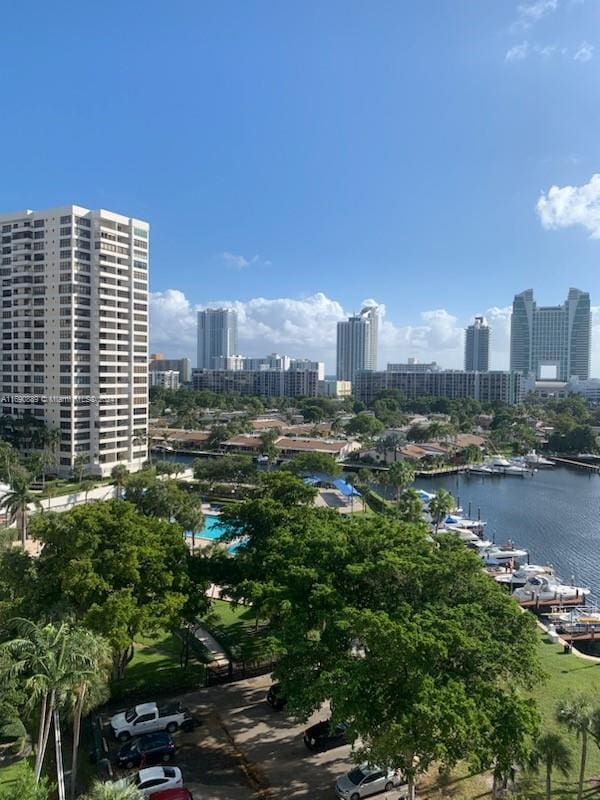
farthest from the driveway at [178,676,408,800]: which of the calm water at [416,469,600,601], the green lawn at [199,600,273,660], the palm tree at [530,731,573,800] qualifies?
the calm water at [416,469,600,601]

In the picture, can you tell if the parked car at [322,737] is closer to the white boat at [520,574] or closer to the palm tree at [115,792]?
the palm tree at [115,792]

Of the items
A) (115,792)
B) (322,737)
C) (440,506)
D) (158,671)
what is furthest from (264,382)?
(115,792)

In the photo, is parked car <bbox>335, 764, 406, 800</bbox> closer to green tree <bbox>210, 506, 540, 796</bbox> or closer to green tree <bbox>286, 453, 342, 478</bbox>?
green tree <bbox>210, 506, 540, 796</bbox>

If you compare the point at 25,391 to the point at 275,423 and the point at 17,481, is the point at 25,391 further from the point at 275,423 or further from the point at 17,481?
the point at 275,423

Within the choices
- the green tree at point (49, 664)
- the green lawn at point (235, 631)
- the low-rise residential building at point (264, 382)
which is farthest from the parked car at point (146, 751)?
the low-rise residential building at point (264, 382)

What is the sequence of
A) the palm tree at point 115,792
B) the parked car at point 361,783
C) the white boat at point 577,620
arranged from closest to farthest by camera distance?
the palm tree at point 115,792 < the parked car at point 361,783 < the white boat at point 577,620

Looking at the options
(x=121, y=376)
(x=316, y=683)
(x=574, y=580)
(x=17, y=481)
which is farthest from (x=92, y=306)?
(x=316, y=683)
